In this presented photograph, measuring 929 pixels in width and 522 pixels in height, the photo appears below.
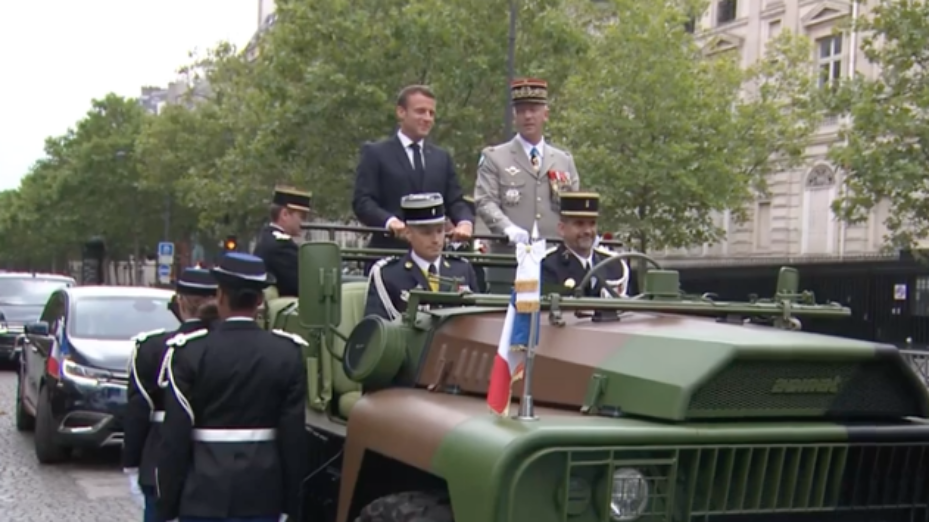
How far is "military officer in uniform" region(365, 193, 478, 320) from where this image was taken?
224 inches

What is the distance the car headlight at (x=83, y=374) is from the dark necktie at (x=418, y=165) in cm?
527

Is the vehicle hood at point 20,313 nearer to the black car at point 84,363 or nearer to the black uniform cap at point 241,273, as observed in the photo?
the black car at point 84,363

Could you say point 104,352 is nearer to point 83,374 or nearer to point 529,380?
point 83,374

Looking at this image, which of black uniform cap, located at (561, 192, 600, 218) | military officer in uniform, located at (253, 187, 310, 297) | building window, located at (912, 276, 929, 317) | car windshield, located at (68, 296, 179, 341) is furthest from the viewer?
building window, located at (912, 276, 929, 317)

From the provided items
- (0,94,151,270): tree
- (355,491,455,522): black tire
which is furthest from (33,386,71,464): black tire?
(0,94,151,270): tree

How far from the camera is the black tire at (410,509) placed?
3957 millimetres

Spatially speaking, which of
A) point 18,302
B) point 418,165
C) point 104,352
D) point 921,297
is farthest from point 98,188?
point 418,165

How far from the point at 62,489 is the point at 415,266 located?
18.2 ft

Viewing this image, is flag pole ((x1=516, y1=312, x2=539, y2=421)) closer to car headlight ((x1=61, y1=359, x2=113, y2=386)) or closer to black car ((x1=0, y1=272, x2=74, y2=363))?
car headlight ((x1=61, y1=359, x2=113, y2=386))

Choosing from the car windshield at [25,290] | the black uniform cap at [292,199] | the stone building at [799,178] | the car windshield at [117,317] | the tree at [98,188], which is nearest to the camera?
the black uniform cap at [292,199]

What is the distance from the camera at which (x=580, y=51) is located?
2633 centimetres

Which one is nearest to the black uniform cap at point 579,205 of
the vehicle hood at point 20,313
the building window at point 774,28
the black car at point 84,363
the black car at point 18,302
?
the black car at point 84,363

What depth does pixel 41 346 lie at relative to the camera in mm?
12531

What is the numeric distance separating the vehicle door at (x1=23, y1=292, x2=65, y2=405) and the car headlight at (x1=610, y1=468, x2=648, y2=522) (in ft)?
29.9
